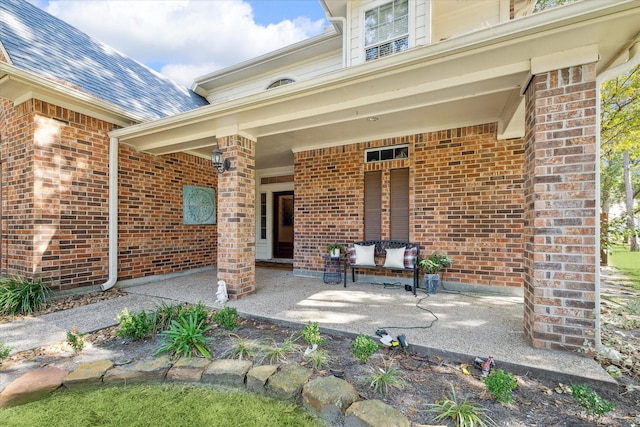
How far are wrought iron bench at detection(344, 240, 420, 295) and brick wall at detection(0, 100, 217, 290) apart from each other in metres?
3.91

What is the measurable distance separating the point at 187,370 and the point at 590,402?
275 cm

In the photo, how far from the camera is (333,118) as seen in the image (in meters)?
3.64

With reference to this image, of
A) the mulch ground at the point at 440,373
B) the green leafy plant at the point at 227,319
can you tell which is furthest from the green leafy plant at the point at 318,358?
the green leafy plant at the point at 227,319

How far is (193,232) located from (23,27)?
447cm

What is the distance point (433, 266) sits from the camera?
13.9 feet

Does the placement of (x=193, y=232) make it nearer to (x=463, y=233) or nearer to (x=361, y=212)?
(x=361, y=212)

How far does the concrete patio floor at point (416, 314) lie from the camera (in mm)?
2156

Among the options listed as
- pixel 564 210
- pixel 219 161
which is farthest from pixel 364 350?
pixel 219 161

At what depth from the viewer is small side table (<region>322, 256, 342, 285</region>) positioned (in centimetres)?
505

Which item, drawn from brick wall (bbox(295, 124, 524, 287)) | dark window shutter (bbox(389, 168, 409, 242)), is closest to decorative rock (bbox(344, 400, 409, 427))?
brick wall (bbox(295, 124, 524, 287))

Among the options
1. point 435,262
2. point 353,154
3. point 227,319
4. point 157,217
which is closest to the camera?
point 227,319

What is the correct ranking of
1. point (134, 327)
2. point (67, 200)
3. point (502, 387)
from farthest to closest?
point (67, 200) → point (134, 327) → point (502, 387)

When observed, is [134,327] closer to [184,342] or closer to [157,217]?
[184,342]

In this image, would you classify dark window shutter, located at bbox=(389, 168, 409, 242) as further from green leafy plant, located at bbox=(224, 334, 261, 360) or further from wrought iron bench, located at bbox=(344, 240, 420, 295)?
green leafy plant, located at bbox=(224, 334, 261, 360)
